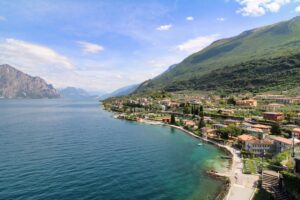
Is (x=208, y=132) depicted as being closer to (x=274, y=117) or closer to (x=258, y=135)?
(x=258, y=135)

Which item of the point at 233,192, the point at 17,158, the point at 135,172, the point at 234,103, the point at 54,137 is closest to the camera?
the point at 233,192

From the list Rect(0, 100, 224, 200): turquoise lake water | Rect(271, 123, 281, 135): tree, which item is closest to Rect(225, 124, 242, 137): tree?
Rect(271, 123, 281, 135): tree

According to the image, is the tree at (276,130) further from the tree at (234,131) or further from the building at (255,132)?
the tree at (234,131)

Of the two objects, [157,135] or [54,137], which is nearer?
[54,137]

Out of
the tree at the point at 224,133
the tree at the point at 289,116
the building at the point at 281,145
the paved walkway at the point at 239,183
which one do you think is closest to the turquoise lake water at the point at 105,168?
the paved walkway at the point at 239,183

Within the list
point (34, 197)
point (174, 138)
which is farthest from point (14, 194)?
point (174, 138)

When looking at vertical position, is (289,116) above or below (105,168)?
above

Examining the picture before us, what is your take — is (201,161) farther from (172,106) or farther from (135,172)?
(172,106)

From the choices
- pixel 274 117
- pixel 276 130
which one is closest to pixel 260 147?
pixel 276 130

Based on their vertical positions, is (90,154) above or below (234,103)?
below
